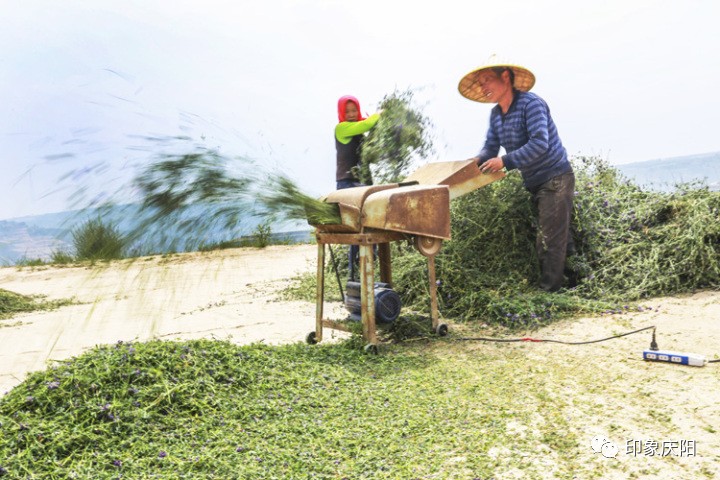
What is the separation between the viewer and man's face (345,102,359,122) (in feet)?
19.1

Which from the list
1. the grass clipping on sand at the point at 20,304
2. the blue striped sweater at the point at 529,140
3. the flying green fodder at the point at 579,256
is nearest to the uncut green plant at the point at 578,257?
the flying green fodder at the point at 579,256

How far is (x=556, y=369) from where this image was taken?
3.56m

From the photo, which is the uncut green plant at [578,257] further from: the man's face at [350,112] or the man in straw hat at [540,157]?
the man's face at [350,112]

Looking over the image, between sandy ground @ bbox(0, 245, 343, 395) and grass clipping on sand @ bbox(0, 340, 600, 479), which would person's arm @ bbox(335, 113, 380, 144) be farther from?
grass clipping on sand @ bbox(0, 340, 600, 479)

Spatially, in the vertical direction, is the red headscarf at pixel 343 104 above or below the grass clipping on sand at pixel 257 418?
above

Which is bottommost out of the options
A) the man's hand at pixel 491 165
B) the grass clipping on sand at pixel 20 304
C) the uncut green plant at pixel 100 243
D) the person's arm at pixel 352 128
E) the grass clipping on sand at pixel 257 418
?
the grass clipping on sand at pixel 257 418

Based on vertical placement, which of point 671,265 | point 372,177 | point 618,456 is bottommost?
point 618,456

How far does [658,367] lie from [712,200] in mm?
2985

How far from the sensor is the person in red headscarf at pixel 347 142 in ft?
18.9

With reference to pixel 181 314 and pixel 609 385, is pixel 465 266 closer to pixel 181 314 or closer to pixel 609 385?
pixel 609 385

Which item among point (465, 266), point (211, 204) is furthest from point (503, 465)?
point (465, 266)

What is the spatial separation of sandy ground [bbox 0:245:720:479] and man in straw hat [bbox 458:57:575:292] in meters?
0.84

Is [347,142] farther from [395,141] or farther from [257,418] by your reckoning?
[257,418]

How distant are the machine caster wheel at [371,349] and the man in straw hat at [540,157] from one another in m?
2.13
